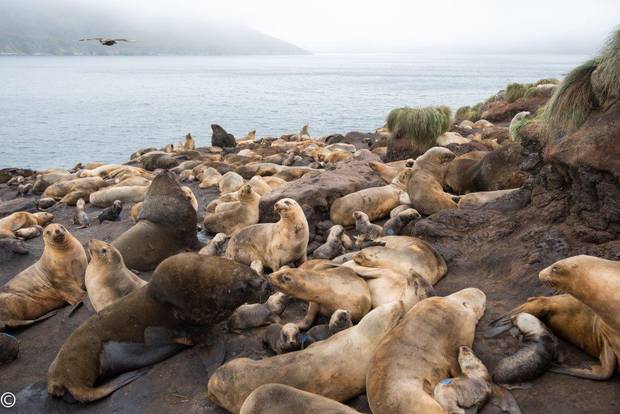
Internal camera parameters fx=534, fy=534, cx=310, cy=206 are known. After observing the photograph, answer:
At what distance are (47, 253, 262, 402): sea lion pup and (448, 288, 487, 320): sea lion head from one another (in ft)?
5.86

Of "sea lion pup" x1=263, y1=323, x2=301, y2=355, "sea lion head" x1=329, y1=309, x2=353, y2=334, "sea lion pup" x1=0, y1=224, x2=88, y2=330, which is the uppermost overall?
"sea lion head" x1=329, y1=309, x2=353, y2=334

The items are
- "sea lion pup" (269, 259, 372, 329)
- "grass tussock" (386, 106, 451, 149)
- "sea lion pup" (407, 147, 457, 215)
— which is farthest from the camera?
"grass tussock" (386, 106, 451, 149)

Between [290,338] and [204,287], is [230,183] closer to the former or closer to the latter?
[204,287]

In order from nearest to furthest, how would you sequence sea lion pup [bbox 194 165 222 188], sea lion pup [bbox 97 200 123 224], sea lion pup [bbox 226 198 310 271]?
sea lion pup [bbox 226 198 310 271]
sea lion pup [bbox 97 200 123 224]
sea lion pup [bbox 194 165 222 188]

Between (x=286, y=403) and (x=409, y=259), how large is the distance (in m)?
2.77

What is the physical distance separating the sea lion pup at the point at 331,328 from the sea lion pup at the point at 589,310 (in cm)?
159

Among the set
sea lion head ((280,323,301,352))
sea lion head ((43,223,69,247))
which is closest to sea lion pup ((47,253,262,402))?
sea lion head ((280,323,301,352))

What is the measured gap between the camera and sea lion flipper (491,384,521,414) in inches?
136

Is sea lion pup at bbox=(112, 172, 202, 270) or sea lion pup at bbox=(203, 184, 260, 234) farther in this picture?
sea lion pup at bbox=(203, 184, 260, 234)

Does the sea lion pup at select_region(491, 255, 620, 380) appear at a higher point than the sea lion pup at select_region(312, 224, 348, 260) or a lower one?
higher

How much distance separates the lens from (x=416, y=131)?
41.4ft

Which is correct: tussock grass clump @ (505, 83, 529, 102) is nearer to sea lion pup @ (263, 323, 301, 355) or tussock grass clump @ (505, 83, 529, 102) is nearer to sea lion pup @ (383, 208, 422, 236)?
sea lion pup @ (383, 208, 422, 236)

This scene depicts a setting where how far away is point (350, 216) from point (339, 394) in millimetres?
4318

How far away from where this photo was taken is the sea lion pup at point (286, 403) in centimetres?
319
